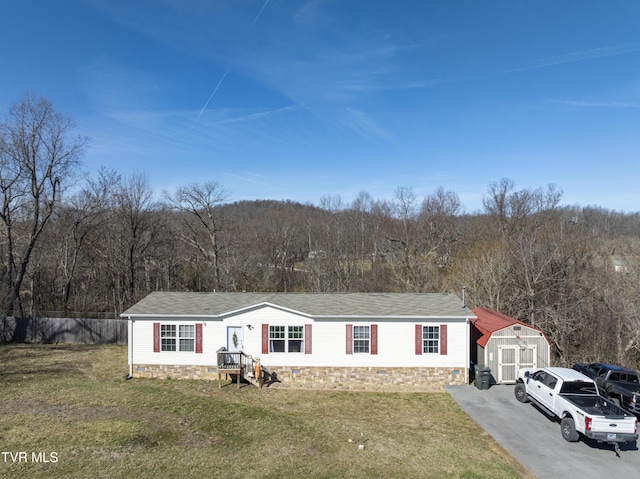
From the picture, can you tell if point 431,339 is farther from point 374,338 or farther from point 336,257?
point 336,257

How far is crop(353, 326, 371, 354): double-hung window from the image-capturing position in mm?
18094

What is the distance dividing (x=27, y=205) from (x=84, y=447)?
92.8 ft

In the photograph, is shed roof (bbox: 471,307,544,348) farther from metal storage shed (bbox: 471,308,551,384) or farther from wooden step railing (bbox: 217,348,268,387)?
wooden step railing (bbox: 217,348,268,387)

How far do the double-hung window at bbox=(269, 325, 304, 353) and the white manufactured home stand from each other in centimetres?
4

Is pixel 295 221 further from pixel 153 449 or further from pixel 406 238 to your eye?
pixel 153 449

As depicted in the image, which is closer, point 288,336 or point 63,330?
point 288,336

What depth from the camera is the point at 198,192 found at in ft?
125

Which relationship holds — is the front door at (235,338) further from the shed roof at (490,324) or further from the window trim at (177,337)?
the shed roof at (490,324)

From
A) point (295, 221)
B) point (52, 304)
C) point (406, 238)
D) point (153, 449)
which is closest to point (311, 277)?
point (406, 238)

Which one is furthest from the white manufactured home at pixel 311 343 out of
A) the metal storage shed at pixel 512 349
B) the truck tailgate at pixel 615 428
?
the truck tailgate at pixel 615 428

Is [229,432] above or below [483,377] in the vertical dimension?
below

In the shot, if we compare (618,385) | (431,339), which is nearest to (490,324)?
(431,339)

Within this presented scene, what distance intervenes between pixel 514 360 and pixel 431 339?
3740 millimetres

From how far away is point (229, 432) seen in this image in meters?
12.9
